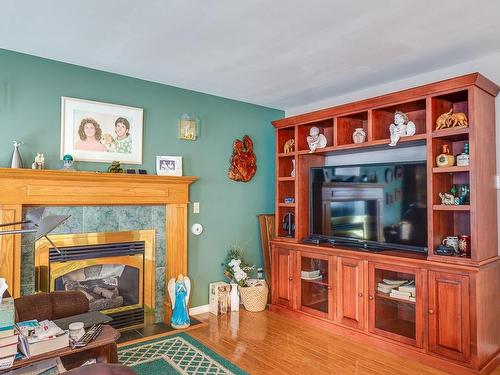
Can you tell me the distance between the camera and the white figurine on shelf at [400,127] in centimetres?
318

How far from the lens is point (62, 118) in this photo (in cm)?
321

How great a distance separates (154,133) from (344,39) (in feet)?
6.62

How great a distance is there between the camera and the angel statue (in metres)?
3.59

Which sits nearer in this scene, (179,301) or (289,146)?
(179,301)

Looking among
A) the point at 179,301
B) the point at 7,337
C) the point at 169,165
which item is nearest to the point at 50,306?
the point at 7,337

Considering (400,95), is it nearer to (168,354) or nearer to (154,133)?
(154,133)

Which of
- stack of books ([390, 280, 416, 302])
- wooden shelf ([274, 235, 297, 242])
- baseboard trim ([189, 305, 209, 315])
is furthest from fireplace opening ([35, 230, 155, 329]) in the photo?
stack of books ([390, 280, 416, 302])

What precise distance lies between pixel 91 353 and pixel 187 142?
234cm

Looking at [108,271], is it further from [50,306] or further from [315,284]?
[315,284]

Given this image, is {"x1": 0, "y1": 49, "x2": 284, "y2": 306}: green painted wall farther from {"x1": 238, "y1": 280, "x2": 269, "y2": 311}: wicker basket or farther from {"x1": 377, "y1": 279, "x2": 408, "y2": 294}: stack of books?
{"x1": 377, "y1": 279, "x2": 408, "y2": 294}: stack of books

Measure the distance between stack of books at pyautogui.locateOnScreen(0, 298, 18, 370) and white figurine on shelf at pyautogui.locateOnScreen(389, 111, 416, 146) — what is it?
294 centimetres

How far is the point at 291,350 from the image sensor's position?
310cm

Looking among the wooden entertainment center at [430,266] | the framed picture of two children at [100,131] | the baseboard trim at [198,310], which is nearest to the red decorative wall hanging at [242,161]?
the wooden entertainment center at [430,266]

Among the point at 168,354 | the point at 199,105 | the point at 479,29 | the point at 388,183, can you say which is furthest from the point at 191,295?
the point at 479,29
